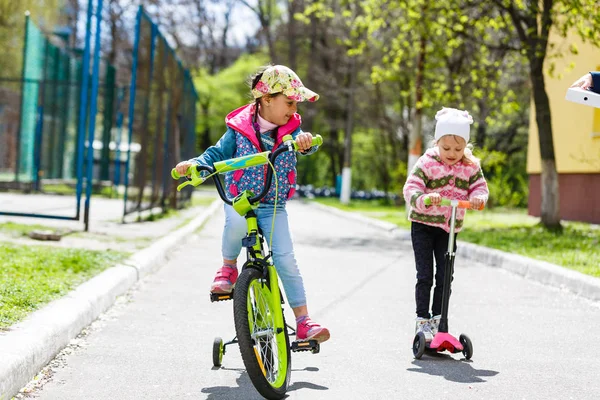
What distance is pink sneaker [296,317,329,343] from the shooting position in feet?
15.8

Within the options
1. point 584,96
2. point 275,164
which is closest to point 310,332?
point 275,164

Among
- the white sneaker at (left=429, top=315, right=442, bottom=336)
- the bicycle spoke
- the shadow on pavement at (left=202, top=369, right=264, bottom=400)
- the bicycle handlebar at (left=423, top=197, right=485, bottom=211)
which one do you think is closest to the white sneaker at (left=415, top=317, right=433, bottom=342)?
the white sneaker at (left=429, top=315, right=442, bottom=336)

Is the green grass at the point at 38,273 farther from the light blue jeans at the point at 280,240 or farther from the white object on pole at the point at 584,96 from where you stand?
the white object on pole at the point at 584,96

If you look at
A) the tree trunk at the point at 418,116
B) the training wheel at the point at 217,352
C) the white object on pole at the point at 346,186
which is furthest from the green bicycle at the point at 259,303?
the white object on pole at the point at 346,186

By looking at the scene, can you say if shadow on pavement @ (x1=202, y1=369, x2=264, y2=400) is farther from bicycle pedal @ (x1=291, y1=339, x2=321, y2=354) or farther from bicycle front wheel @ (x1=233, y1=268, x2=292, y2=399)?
bicycle pedal @ (x1=291, y1=339, x2=321, y2=354)

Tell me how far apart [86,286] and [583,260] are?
6.28 meters

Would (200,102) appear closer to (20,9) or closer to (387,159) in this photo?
(387,159)

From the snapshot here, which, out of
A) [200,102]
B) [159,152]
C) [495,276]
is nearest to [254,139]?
[495,276]

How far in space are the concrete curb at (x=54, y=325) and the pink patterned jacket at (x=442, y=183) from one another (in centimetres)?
217

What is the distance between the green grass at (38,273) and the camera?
5.70 meters

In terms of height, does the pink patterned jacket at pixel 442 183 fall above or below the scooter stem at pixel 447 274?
above

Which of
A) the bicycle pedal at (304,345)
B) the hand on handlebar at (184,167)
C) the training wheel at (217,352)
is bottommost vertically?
the training wheel at (217,352)

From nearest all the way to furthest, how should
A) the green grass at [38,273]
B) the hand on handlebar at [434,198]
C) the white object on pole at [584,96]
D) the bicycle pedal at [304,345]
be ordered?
the white object on pole at [584,96]
the bicycle pedal at [304,345]
the hand on handlebar at [434,198]
the green grass at [38,273]

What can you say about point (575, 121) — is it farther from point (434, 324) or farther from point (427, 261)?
point (434, 324)
